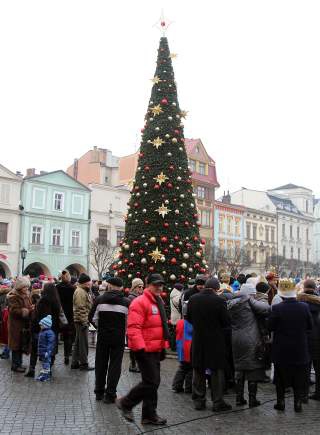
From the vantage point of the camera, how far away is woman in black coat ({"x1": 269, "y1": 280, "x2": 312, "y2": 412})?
7.20 m

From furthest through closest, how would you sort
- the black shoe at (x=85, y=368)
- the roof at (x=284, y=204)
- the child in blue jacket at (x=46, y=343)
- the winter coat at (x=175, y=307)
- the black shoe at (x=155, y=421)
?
1. the roof at (x=284, y=204)
2. the winter coat at (x=175, y=307)
3. the black shoe at (x=85, y=368)
4. the child in blue jacket at (x=46, y=343)
5. the black shoe at (x=155, y=421)

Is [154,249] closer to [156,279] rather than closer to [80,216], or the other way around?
[156,279]

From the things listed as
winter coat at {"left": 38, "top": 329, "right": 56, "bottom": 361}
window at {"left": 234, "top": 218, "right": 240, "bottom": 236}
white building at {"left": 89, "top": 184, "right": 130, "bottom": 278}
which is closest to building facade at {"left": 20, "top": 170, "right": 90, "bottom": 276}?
white building at {"left": 89, "top": 184, "right": 130, "bottom": 278}

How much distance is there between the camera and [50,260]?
42.4 m

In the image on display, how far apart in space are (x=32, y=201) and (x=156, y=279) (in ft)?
120

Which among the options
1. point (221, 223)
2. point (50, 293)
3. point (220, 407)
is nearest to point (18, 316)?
point (50, 293)

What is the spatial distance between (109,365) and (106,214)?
39821mm

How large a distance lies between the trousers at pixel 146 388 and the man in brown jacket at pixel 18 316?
4.07 meters

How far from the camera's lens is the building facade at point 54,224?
136 ft

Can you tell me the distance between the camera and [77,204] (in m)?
45.2

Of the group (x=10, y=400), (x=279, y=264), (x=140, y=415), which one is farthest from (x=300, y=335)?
(x=279, y=264)

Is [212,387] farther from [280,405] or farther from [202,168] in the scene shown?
[202,168]

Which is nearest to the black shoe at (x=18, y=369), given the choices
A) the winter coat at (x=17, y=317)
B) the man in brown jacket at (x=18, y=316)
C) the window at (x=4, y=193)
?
the man in brown jacket at (x=18, y=316)

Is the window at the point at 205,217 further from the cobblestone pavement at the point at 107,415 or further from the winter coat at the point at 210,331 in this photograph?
the winter coat at the point at 210,331
